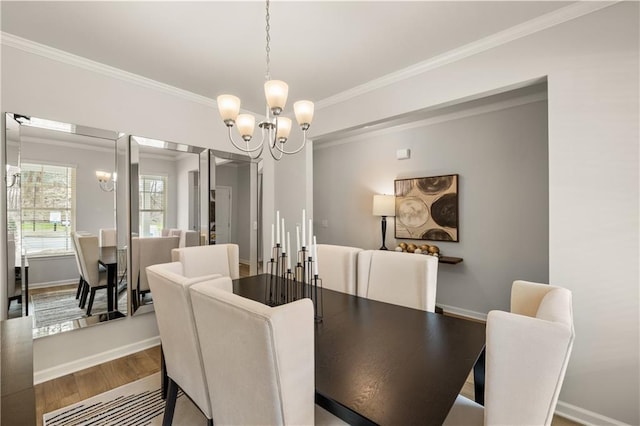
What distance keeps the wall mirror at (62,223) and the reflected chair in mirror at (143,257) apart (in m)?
0.10

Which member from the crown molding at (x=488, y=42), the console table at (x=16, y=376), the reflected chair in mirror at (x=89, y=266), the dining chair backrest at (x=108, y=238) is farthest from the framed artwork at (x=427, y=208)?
the console table at (x=16, y=376)

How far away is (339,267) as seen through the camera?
2240mm

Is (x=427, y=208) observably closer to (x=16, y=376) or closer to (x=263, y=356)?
(x=263, y=356)

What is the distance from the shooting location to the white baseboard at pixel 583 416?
1.73 metres

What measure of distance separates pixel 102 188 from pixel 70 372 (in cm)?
152

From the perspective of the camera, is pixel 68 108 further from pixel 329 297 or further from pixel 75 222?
pixel 329 297

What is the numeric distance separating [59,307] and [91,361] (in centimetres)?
54

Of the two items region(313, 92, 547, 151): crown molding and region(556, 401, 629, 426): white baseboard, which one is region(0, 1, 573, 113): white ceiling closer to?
region(313, 92, 547, 151): crown molding

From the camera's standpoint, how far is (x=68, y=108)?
93.5 inches

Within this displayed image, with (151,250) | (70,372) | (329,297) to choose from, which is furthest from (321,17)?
(70,372)

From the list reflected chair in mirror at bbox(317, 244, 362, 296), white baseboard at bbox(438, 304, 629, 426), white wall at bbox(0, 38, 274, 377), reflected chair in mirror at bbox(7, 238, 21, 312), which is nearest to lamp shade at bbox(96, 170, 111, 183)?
white wall at bbox(0, 38, 274, 377)

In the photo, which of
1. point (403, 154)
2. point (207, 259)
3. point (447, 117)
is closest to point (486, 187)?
point (447, 117)

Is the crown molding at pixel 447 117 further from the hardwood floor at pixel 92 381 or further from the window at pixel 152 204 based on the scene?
the hardwood floor at pixel 92 381

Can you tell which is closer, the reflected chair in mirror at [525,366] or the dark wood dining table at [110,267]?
the reflected chair in mirror at [525,366]
